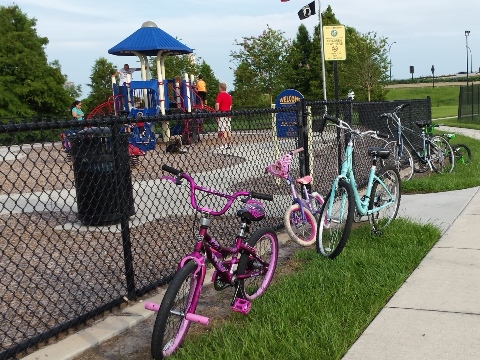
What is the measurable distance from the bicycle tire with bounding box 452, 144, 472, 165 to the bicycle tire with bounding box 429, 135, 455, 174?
29cm

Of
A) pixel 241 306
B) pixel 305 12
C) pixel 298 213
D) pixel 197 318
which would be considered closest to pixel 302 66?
pixel 305 12

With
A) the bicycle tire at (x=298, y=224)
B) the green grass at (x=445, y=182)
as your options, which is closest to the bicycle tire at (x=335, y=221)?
the bicycle tire at (x=298, y=224)

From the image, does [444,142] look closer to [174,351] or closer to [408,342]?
[408,342]

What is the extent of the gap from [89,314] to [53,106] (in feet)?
139

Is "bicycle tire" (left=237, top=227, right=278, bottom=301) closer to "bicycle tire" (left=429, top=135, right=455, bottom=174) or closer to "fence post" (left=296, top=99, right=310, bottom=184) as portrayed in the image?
"fence post" (left=296, top=99, right=310, bottom=184)

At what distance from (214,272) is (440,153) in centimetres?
748

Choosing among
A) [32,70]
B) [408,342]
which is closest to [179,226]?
[408,342]

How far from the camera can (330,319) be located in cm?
361

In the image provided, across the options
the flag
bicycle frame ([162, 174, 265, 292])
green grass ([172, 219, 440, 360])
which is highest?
the flag

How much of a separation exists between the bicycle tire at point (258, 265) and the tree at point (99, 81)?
36.2m

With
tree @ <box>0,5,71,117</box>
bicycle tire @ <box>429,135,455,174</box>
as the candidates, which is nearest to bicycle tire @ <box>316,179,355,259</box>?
bicycle tire @ <box>429,135,455,174</box>

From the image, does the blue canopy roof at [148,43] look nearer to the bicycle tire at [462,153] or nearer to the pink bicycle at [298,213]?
the bicycle tire at [462,153]

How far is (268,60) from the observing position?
101 feet

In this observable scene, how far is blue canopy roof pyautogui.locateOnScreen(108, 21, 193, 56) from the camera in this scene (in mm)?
18562
